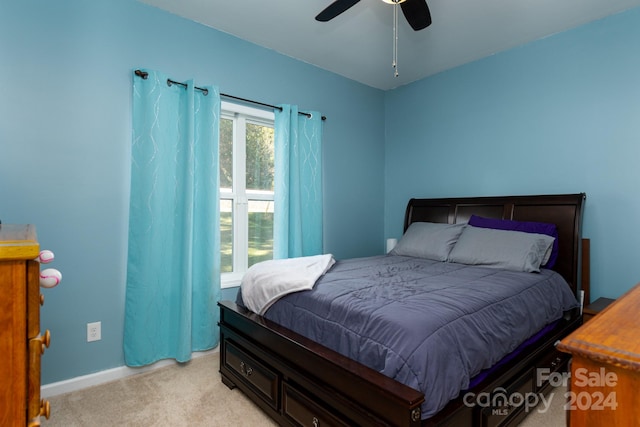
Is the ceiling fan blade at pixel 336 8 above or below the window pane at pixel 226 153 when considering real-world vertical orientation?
above

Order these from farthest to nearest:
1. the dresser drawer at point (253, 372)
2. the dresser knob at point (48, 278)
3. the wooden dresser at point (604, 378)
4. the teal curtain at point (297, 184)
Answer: the teal curtain at point (297, 184) → the dresser drawer at point (253, 372) → the dresser knob at point (48, 278) → the wooden dresser at point (604, 378)

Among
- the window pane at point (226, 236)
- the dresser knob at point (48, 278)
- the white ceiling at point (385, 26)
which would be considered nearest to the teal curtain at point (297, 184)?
the window pane at point (226, 236)

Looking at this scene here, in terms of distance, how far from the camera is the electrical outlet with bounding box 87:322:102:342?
223 centimetres

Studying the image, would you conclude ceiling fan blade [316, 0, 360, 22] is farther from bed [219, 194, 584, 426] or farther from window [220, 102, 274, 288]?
bed [219, 194, 584, 426]

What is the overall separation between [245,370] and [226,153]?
5.82 ft

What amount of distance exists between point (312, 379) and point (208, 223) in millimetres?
1511

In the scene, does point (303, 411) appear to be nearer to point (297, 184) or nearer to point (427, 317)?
point (427, 317)

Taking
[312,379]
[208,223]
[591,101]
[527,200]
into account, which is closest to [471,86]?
[591,101]

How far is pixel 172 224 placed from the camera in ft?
8.14

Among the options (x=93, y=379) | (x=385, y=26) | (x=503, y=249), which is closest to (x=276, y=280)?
(x=93, y=379)

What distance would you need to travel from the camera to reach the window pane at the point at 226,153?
2.93 m

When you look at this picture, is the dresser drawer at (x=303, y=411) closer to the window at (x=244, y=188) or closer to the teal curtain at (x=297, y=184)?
the window at (x=244, y=188)

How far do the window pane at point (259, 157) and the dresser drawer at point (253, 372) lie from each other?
1464 mm

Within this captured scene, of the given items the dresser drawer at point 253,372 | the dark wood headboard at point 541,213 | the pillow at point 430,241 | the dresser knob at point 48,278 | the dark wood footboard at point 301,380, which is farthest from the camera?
the pillow at point 430,241
